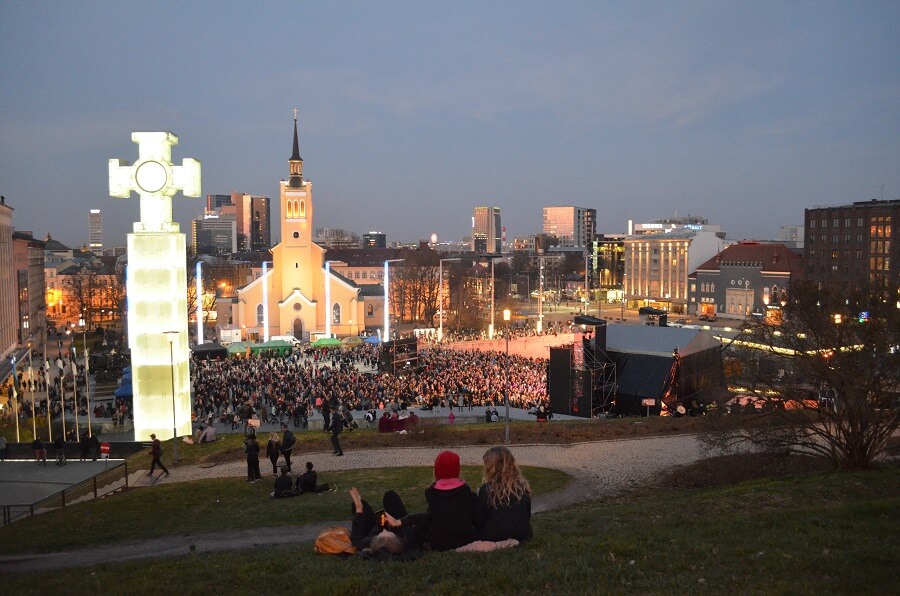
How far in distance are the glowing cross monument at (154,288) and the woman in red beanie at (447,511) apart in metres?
19.1

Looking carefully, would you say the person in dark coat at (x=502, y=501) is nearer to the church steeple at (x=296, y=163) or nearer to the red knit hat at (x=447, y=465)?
the red knit hat at (x=447, y=465)

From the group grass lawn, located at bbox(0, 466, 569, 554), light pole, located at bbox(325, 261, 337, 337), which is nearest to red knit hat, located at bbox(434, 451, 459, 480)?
grass lawn, located at bbox(0, 466, 569, 554)

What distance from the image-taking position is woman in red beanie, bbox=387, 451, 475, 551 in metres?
6.50

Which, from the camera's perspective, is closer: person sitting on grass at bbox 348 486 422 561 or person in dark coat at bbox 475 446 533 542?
person in dark coat at bbox 475 446 533 542

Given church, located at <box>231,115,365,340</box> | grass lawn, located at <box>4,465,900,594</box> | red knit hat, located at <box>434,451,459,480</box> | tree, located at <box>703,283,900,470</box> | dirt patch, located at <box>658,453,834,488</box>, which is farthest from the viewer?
church, located at <box>231,115,365,340</box>

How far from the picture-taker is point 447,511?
6773 millimetres

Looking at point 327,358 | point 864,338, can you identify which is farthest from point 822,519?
point 327,358

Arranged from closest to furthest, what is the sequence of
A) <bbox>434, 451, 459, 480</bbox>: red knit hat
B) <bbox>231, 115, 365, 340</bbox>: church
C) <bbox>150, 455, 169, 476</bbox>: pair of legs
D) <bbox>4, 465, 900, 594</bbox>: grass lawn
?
<bbox>4, 465, 900, 594</bbox>: grass lawn < <bbox>434, 451, 459, 480</bbox>: red knit hat < <bbox>150, 455, 169, 476</bbox>: pair of legs < <bbox>231, 115, 365, 340</bbox>: church

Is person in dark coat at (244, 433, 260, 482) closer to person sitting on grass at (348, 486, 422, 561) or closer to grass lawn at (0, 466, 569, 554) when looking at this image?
grass lawn at (0, 466, 569, 554)

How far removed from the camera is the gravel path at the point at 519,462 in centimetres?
1096

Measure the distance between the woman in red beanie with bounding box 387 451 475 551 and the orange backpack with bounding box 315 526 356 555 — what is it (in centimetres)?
119

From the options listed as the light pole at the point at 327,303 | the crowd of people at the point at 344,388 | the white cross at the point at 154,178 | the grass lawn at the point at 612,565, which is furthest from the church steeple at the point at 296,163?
the grass lawn at the point at 612,565

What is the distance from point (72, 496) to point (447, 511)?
1272cm

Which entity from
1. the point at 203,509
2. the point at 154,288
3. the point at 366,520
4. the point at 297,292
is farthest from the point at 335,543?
the point at 297,292
